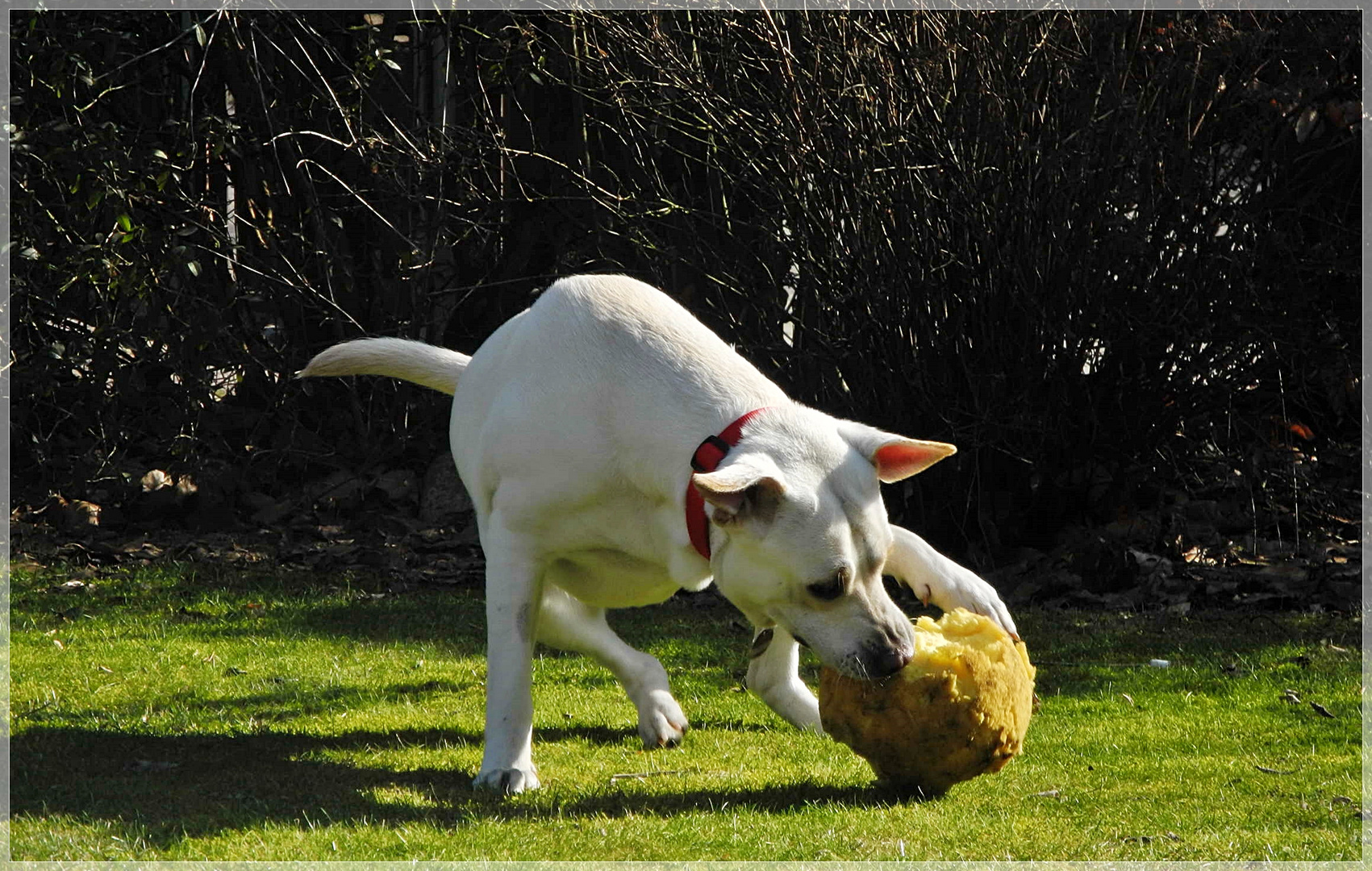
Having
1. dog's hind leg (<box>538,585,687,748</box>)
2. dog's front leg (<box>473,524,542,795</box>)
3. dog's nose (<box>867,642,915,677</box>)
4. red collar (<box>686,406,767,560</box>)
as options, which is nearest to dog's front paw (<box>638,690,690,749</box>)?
dog's hind leg (<box>538,585,687,748</box>)

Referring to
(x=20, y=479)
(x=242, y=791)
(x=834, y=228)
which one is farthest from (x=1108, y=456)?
(x=20, y=479)

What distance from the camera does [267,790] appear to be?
4.73 meters

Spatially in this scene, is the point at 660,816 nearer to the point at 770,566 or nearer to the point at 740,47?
the point at 770,566

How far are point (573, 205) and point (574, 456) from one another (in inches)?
211

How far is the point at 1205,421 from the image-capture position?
8281 mm

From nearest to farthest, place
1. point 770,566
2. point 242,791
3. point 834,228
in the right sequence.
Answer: point 770,566 < point 242,791 < point 834,228

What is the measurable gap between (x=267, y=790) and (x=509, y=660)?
87 centimetres

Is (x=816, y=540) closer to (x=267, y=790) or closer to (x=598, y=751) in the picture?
(x=598, y=751)

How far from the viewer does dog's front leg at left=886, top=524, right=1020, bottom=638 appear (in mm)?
4879

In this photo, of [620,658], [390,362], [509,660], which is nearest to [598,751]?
[620,658]

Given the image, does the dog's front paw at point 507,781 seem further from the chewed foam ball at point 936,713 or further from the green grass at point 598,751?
the chewed foam ball at point 936,713

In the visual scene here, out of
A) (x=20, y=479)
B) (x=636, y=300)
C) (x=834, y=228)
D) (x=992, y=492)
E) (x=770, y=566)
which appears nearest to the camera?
(x=770, y=566)

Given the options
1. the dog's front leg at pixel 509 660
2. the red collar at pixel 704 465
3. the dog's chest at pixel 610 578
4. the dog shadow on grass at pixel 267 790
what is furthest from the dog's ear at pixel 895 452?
the dog's front leg at pixel 509 660

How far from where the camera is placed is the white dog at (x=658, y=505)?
14.1 ft
